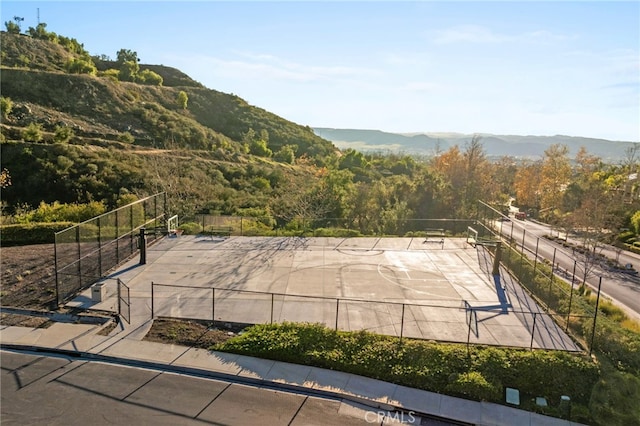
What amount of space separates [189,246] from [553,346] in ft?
59.4

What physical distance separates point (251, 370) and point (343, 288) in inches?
281

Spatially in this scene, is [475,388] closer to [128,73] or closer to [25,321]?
[25,321]

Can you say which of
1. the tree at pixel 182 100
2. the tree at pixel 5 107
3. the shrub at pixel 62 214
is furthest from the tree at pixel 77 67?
the shrub at pixel 62 214

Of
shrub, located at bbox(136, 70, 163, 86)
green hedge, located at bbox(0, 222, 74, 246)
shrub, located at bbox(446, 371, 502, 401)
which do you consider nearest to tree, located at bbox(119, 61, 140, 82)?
shrub, located at bbox(136, 70, 163, 86)

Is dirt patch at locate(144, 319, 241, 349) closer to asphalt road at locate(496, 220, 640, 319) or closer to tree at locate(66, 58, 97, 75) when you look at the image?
asphalt road at locate(496, 220, 640, 319)

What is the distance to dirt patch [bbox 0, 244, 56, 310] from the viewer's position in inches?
615

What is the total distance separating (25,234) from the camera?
23.7 metres

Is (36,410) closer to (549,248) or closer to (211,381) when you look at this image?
(211,381)

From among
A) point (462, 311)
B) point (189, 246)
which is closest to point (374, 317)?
point (462, 311)

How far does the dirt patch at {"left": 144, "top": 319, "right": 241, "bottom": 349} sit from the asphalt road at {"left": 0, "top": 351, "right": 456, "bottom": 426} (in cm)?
166

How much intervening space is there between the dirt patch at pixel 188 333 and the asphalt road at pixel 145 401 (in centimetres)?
166

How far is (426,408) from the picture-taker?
10.4m

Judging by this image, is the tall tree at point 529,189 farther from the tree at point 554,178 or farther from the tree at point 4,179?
the tree at point 4,179

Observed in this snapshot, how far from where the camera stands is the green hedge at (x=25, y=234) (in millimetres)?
23469
